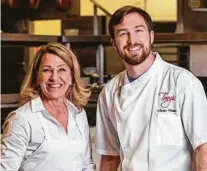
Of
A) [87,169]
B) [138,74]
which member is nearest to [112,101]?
[138,74]

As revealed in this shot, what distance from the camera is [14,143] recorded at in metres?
1.40

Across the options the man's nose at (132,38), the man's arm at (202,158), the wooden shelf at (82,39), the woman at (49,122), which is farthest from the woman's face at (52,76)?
the wooden shelf at (82,39)

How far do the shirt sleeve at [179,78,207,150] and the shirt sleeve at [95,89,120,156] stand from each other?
0.33 m

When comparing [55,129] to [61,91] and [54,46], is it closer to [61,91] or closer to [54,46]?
[61,91]

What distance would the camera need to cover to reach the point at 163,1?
5363 millimetres

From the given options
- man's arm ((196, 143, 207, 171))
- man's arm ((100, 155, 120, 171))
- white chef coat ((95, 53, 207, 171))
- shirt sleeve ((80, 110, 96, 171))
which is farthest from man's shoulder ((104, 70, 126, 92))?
man's arm ((196, 143, 207, 171))

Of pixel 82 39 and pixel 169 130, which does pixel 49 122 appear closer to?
pixel 169 130

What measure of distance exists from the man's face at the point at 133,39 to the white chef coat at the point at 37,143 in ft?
1.07

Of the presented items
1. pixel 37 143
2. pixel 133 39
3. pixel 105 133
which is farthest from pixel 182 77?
pixel 37 143

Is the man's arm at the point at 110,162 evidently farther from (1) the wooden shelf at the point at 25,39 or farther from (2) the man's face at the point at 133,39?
(1) the wooden shelf at the point at 25,39

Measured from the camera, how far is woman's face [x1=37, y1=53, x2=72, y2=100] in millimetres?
1506

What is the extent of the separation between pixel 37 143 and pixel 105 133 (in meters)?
0.30

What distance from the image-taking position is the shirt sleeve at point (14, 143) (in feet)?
4.61

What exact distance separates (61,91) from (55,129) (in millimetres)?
135
